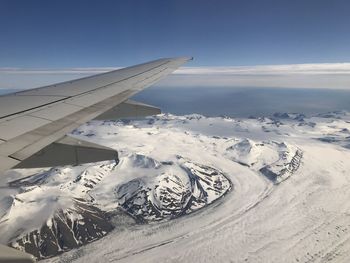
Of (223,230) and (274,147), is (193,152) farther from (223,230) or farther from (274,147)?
(223,230)

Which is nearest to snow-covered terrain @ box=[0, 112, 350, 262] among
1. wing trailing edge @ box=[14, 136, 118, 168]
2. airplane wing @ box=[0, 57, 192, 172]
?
airplane wing @ box=[0, 57, 192, 172]

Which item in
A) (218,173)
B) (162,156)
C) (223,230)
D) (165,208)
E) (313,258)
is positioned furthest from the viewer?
(162,156)

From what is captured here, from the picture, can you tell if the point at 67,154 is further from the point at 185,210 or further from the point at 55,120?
the point at 185,210

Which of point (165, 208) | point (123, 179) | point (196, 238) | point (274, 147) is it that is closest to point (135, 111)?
point (196, 238)

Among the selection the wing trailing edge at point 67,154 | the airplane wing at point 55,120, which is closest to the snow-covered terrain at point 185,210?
the airplane wing at point 55,120

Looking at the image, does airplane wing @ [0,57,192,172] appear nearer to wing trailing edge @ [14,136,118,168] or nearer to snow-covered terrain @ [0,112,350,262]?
wing trailing edge @ [14,136,118,168]

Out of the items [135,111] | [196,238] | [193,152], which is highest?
[135,111]

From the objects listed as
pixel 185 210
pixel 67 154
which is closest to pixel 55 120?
pixel 67 154
